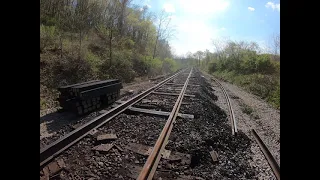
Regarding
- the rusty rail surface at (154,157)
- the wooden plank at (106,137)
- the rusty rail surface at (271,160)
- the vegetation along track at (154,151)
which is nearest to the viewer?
the rusty rail surface at (154,157)

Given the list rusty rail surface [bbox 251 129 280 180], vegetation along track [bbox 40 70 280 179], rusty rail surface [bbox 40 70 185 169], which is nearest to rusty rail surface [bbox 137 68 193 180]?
vegetation along track [bbox 40 70 280 179]

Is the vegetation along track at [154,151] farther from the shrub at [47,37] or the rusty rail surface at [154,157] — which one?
the shrub at [47,37]

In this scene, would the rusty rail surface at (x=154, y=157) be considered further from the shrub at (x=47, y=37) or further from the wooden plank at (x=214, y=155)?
the shrub at (x=47, y=37)

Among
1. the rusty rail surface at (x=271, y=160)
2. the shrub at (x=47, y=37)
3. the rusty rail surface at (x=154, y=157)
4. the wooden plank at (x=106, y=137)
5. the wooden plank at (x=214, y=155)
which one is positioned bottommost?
the rusty rail surface at (x=271, y=160)

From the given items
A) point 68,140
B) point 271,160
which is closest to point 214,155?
point 271,160

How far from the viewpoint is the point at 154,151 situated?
316 centimetres

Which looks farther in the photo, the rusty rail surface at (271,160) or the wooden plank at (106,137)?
the wooden plank at (106,137)

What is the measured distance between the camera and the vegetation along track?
2771 millimetres

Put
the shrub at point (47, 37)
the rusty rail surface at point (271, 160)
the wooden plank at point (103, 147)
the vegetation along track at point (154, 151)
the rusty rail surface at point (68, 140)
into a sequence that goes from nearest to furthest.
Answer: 1. the vegetation along track at point (154, 151)
2. the rusty rail surface at point (68, 140)
3. the rusty rail surface at point (271, 160)
4. the wooden plank at point (103, 147)
5. the shrub at point (47, 37)

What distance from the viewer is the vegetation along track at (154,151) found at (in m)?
2.77

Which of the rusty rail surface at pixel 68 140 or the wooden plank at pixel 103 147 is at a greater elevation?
the rusty rail surface at pixel 68 140

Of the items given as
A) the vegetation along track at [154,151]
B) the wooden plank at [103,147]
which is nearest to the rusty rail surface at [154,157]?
the vegetation along track at [154,151]
